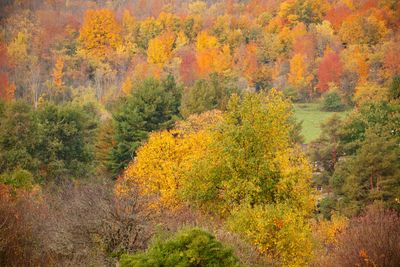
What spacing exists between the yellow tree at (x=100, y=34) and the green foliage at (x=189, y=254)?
113872 mm

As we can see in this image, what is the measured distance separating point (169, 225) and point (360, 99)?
5847cm

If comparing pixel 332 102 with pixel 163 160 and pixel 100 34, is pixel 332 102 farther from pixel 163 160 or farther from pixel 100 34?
pixel 100 34

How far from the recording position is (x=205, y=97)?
56.3m

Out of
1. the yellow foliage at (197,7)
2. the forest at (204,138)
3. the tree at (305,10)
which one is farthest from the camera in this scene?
the yellow foliage at (197,7)

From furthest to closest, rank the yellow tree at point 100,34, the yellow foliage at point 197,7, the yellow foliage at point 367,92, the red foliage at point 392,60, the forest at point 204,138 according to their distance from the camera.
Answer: the yellow foliage at point 197,7
the yellow tree at point 100,34
the red foliage at point 392,60
the yellow foliage at point 367,92
the forest at point 204,138

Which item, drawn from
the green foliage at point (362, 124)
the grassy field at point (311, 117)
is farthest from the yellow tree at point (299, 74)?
the green foliage at point (362, 124)

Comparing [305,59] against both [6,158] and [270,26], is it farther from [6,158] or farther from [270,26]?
[6,158]

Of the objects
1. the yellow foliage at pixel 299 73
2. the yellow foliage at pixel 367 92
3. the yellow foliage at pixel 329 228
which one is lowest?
the yellow foliage at pixel 299 73

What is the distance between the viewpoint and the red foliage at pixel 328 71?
90188 mm

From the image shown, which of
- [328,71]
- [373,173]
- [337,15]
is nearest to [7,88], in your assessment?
[328,71]

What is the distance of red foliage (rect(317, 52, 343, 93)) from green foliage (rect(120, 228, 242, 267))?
78.7 m

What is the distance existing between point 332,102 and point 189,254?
227 feet

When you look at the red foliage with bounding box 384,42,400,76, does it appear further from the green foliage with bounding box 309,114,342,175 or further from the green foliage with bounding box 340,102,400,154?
the green foliage with bounding box 309,114,342,175

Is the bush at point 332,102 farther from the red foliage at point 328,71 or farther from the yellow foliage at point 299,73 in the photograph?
the yellow foliage at point 299,73
